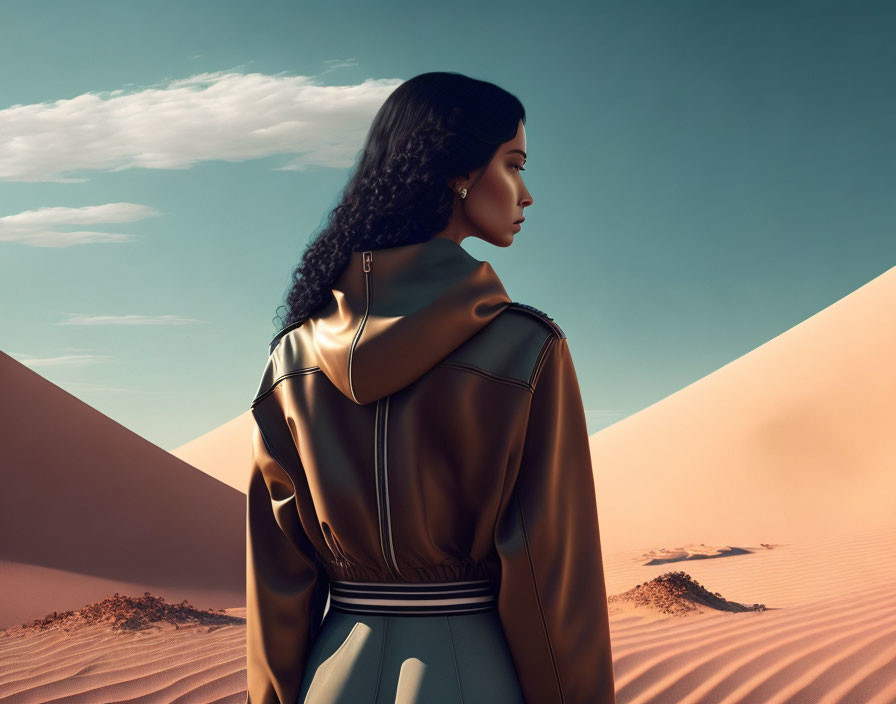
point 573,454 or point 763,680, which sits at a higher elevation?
point 573,454

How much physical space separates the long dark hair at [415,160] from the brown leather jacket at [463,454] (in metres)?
0.08

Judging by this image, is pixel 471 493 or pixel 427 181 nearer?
pixel 471 493

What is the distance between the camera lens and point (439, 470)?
1515 mm

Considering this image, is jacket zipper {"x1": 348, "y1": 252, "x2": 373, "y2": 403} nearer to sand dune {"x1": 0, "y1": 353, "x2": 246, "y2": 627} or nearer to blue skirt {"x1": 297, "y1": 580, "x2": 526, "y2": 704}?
blue skirt {"x1": 297, "y1": 580, "x2": 526, "y2": 704}

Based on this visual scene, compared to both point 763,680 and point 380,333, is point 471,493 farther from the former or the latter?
point 763,680

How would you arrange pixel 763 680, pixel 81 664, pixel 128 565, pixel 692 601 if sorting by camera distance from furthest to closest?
pixel 128 565
pixel 692 601
pixel 81 664
pixel 763 680

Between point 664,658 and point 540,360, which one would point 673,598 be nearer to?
point 664,658

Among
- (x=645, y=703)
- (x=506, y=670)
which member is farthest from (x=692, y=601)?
(x=506, y=670)

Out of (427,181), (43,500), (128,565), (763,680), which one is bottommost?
(763,680)

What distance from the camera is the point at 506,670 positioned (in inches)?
60.2

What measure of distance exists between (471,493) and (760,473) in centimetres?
2315

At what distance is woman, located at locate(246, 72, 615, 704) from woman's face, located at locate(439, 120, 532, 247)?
0.03 metres

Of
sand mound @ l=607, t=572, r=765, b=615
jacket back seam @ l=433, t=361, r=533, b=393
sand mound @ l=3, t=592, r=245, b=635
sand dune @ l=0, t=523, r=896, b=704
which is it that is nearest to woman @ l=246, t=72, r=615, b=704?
jacket back seam @ l=433, t=361, r=533, b=393

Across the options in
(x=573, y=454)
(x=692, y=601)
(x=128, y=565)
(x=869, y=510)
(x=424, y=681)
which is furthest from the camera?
(x=869, y=510)
